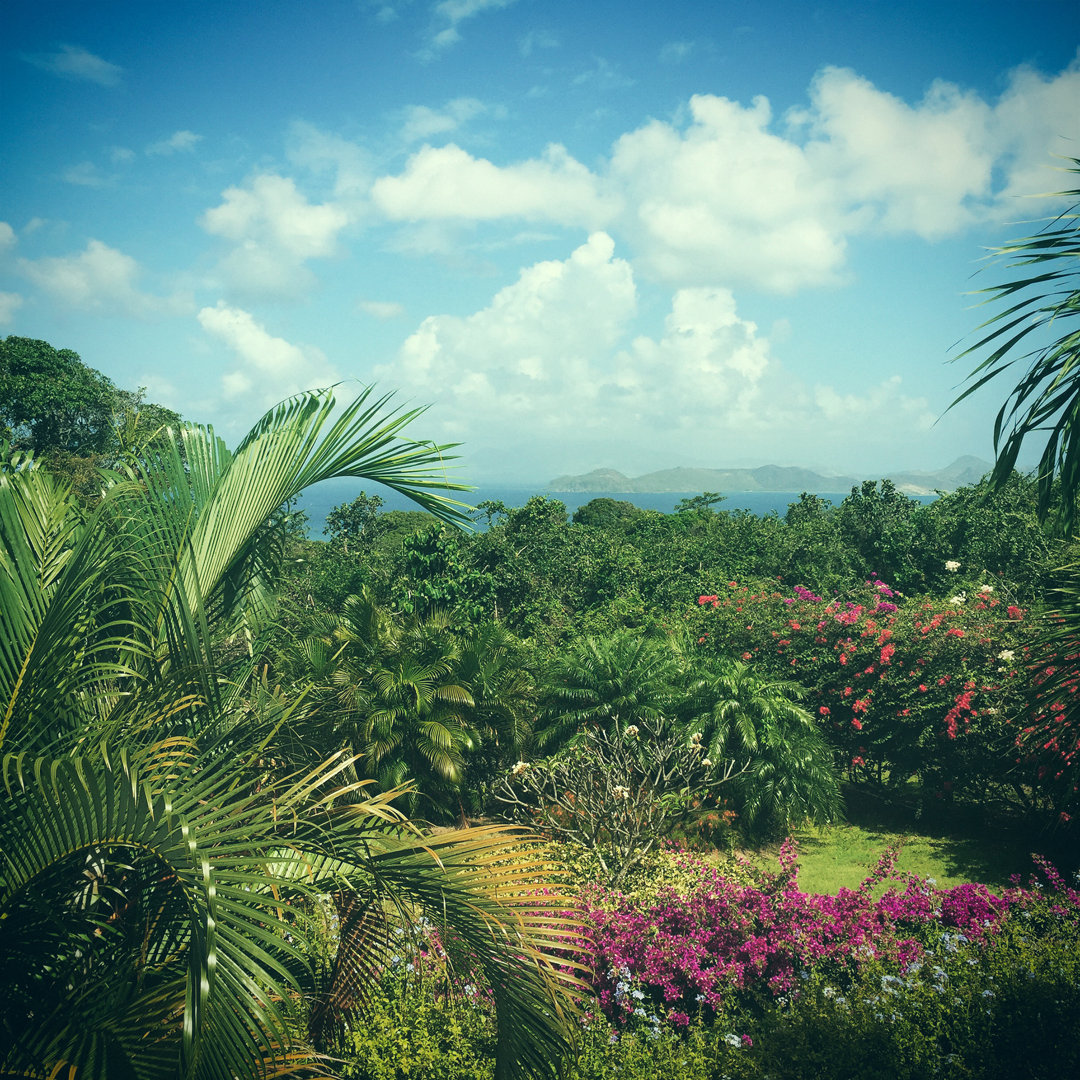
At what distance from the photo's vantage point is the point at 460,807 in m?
9.87

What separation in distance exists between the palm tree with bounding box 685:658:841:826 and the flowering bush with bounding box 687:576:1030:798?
959 millimetres

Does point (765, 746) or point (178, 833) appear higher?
point (178, 833)

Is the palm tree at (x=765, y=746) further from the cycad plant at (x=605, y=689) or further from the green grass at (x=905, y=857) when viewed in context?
the cycad plant at (x=605, y=689)

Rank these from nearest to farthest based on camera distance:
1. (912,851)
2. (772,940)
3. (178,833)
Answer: (178,833) → (772,940) → (912,851)

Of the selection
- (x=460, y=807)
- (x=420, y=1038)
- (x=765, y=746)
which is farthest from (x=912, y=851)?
(x=420, y=1038)

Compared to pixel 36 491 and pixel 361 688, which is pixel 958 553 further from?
pixel 36 491

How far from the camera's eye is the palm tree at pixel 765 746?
28.4ft

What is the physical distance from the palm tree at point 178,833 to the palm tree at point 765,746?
653 centimetres

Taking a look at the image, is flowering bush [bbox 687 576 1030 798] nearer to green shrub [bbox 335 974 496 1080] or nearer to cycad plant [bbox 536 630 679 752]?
cycad plant [bbox 536 630 679 752]

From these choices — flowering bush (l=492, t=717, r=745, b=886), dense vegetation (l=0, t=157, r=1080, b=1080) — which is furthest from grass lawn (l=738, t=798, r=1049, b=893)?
flowering bush (l=492, t=717, r=745, b=886)

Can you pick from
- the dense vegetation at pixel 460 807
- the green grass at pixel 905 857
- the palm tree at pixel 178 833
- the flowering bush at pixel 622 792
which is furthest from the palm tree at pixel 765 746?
the palm tree at pixel 178 833

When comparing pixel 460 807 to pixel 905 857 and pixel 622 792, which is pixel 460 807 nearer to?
pixel 622 792

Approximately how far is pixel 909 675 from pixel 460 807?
6.30m

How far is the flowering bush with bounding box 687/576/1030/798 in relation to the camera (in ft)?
28.6
